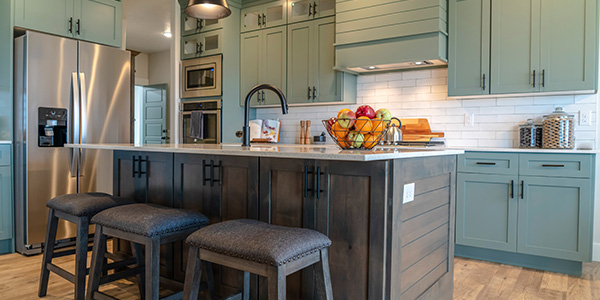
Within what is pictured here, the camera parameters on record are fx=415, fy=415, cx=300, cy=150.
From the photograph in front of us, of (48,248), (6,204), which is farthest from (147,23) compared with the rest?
(48,248)

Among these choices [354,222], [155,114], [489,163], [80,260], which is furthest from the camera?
[155,114]

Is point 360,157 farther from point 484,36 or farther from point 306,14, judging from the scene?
point 306,14

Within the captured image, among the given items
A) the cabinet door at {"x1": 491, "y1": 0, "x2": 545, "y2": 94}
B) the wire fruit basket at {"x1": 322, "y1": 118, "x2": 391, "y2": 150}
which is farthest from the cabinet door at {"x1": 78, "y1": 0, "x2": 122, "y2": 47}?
the cabinet door at {"x1": 491, "y1": 0, "x2": 545, "y2": 94}

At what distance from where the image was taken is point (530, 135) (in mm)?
3557

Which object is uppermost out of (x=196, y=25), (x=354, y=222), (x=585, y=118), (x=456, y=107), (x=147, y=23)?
(x=147, y=23)

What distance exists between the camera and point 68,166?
3.75 meters

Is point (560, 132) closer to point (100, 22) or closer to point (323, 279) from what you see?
point (323, 279)

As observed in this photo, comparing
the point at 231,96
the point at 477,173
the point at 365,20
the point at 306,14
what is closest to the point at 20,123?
the point at 231,96

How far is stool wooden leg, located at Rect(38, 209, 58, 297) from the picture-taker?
8.27 ft

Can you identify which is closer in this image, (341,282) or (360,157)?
(360,157)

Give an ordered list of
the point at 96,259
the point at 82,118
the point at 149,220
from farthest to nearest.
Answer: the point at 82,118 < the point at 96,259 < the point at 149,220

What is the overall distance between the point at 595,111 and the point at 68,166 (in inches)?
180

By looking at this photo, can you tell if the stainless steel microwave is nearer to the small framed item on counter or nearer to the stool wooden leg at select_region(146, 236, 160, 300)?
the small framed item on counter

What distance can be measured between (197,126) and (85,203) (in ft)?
8.92
